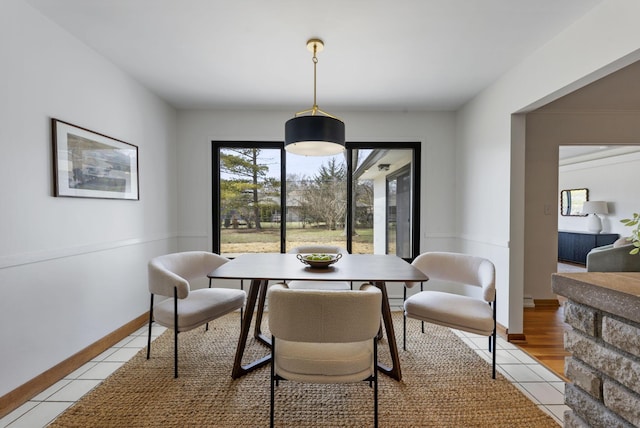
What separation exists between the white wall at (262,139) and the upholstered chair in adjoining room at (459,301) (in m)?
1.24

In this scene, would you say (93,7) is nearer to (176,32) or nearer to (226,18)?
(176,32)

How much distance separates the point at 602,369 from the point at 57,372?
299 cm

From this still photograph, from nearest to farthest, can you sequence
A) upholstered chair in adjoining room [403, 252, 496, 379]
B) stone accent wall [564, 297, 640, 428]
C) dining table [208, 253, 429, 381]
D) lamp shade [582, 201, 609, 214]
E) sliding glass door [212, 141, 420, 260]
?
1. stone accent wall [564, 297, 640, 428]
2. dining table [208, 253, 429, 381]
3. upholstered chair in adjoining room [403, 252, 496, 379]
4. sliding glass door [212, 141, 420, 260]
5. lamp shade [582, 201, 609, 214]

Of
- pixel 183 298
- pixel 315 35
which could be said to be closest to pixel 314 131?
pixel 315 35

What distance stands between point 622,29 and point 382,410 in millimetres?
2612

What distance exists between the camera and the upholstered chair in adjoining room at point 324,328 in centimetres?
137

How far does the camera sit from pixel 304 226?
393cm

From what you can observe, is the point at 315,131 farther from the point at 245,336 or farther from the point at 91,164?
the point at 91,164

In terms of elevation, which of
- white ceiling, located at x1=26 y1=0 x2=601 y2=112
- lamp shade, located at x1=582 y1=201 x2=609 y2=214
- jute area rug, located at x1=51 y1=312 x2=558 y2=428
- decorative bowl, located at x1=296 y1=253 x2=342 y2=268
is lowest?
jute area rug, located at x1=51 y1=312 x2=558 y2=428

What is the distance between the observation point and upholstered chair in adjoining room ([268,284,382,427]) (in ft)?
4.49

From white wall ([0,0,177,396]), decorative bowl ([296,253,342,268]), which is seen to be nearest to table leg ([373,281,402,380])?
decorative bowl ([296,253,342,268])

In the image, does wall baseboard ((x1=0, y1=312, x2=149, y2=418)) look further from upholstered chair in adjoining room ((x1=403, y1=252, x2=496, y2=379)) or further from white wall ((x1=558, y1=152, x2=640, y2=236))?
white wall ((x1=558, y1=152, x2=640, y2=236))

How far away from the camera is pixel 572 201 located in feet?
23.5

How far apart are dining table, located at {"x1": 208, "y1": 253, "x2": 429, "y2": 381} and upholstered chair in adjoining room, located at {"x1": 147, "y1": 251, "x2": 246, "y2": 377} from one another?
0.27 metres
